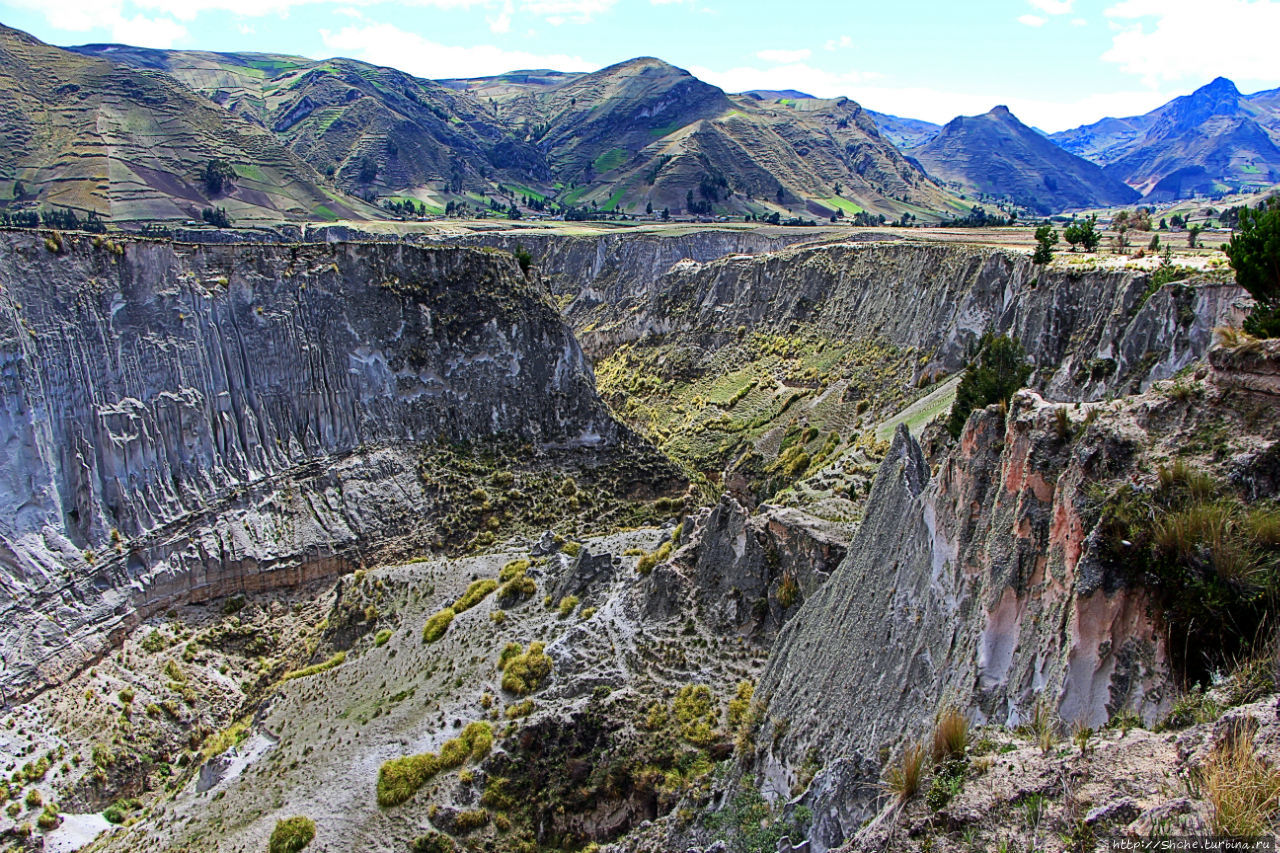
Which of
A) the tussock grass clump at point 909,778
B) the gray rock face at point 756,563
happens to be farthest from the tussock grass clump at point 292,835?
the tussock grass clump at point 909,778

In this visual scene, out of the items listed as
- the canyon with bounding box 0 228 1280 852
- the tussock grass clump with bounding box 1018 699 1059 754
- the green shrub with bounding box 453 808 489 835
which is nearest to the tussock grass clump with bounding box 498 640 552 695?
the canyon with bounding box 0 228 1280 852

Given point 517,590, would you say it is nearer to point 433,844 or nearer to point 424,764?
point 424,764

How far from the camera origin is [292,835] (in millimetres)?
22812

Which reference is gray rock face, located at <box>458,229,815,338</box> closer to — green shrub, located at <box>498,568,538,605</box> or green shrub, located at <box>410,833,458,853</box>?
green shrub, located at <box>498,568,538,605</box>

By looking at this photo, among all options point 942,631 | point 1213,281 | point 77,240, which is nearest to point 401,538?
point 77,240

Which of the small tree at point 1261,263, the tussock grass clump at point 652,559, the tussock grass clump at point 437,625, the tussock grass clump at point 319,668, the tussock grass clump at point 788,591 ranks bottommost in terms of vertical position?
the tussock grass clump at point 319,668

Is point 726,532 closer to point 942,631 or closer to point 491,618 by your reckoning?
point 491,618

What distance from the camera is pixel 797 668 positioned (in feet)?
65.0

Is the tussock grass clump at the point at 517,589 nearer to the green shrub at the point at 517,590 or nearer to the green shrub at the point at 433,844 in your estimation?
the green shrub at the point at 517,590

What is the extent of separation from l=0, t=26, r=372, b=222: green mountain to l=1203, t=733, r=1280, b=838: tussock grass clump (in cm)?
13635

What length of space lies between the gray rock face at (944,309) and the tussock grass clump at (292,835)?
97.4 ft

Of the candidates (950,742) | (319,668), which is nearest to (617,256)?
(319,668)

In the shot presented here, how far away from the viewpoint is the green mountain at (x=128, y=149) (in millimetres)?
124188

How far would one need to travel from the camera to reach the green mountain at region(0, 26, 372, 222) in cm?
12419
